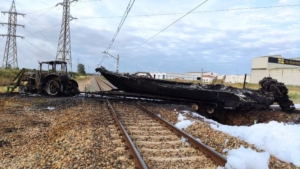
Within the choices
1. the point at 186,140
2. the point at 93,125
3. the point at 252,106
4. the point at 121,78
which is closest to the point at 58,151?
the point at 93,125

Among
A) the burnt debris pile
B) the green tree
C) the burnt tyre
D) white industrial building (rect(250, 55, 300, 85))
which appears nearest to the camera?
the burnt debris pile

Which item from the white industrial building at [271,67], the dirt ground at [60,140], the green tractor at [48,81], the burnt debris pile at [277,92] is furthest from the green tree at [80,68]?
the dirt ground at [60,140]

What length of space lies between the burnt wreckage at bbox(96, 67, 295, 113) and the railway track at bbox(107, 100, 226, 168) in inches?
231

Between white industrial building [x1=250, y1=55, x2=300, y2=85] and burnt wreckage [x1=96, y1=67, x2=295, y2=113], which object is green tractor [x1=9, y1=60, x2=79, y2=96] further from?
white industrial building [x1=250, y1=55, x2=300, y2=85]

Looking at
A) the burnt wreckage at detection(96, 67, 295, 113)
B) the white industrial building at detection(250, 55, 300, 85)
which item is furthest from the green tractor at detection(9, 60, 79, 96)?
the white industrial building at detection(250, 55, 300, 85)

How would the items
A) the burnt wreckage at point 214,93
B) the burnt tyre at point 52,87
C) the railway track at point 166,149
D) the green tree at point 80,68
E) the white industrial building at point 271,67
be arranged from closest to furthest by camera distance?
the railway track at point 166,149
the burnt wreckage at point 214,93
the burnt tyre at point 52,87
the white industrial building at point 271,67
the green tree at point 80,68

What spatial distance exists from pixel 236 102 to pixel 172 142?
7710 mm

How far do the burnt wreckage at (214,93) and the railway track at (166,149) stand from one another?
231 inches

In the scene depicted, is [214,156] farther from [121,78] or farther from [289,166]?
[121,78]

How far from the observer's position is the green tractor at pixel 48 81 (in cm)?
1549

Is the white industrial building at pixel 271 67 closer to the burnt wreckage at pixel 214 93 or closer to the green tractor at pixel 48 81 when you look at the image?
the burnt wreckage at pixel 214 93

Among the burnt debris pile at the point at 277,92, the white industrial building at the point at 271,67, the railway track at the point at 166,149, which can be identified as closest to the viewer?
the railway track at the point at 166,149

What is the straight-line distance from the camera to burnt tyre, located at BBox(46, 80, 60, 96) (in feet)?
50.8

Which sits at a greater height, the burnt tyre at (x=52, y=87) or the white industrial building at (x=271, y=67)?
the white industrial building at (x=271, y=67)
